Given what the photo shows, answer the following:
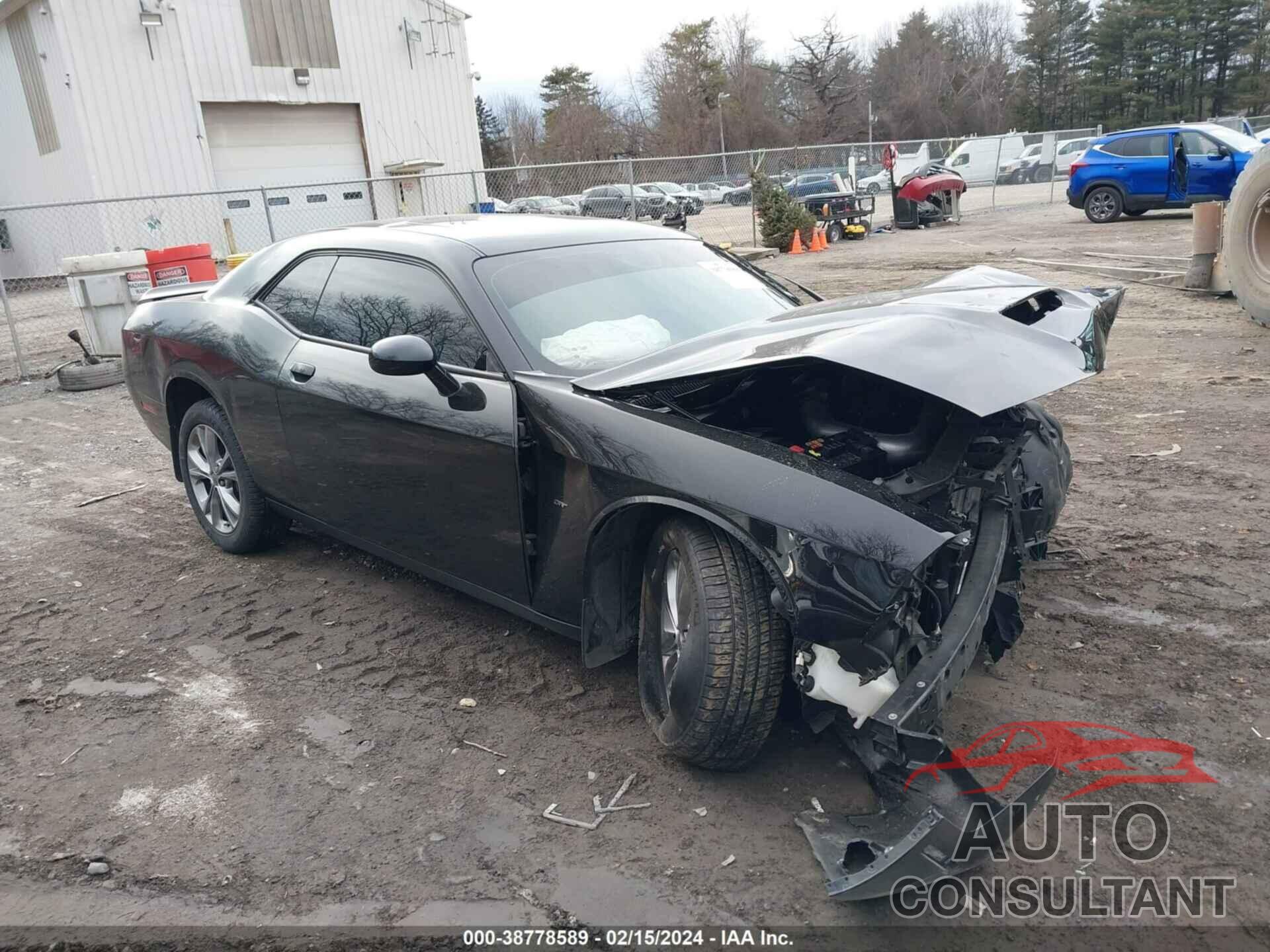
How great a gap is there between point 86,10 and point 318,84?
504 centimetres

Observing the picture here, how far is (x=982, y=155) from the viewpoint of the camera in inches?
1276

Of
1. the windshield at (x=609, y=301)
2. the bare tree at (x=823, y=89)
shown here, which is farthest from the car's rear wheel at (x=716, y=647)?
the bare tree at (x=823, y=89)

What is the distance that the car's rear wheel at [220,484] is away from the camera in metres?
4.53

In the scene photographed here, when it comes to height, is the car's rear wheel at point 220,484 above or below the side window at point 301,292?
below

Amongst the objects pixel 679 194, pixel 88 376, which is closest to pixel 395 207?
pixel 679 194

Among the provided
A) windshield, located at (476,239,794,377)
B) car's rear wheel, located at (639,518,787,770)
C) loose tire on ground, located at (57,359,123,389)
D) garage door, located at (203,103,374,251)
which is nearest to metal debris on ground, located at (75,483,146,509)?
windshield, located at (476,239,794,377)

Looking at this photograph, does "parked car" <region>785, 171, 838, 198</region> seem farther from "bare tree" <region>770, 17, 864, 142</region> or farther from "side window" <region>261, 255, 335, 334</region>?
"bare tree" <region>770, 17, 864, 142</region>

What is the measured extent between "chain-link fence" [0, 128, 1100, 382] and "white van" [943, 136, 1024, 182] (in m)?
4.79

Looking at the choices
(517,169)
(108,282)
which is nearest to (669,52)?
(517,169)

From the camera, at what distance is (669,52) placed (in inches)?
2613

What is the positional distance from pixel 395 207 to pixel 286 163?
2869 mm

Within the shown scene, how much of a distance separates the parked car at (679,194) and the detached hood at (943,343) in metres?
15.8

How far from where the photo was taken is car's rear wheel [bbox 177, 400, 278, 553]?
4527 millimetres

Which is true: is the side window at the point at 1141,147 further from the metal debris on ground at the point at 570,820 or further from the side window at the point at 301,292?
the metal debris on ground at the point at 570,820
